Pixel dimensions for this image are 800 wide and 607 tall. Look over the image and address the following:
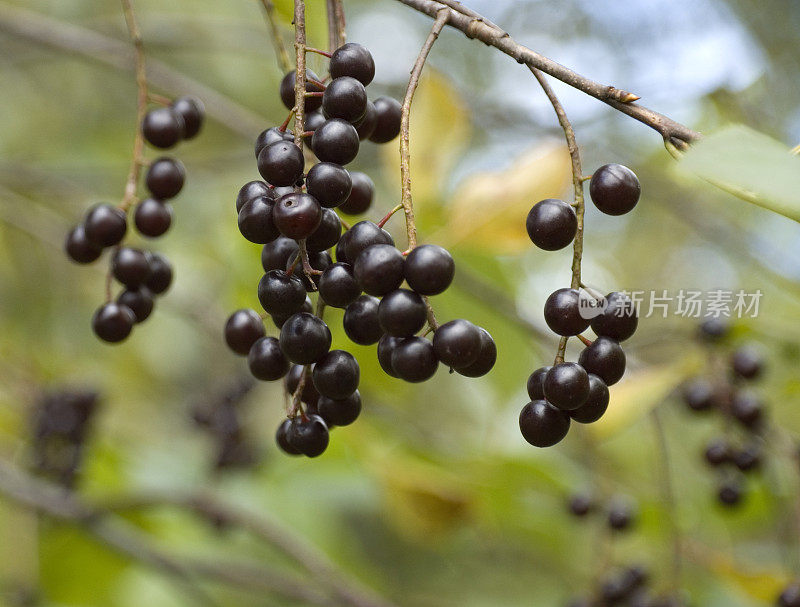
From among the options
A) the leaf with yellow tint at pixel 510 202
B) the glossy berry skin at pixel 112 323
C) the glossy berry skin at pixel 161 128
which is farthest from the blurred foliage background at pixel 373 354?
the glossy berry skin at pixel 112 323

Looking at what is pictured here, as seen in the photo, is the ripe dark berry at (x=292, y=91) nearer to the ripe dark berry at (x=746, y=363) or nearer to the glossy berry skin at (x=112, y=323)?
the glossy berry skin at (x=112, y=323)

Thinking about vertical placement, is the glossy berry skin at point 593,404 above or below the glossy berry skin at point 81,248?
below

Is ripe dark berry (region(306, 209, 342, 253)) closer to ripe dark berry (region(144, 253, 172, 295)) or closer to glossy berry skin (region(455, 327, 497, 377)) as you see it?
glossy berry skin (region(455, 327, 497, 377))

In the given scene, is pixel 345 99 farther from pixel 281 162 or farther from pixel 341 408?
pixel 341 408

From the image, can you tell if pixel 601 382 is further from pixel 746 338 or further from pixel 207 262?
pixel 207 262

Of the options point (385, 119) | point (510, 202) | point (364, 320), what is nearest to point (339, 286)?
point (364, 320)

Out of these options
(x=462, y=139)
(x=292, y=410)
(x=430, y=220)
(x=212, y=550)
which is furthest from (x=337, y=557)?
(x=292, y=410)
